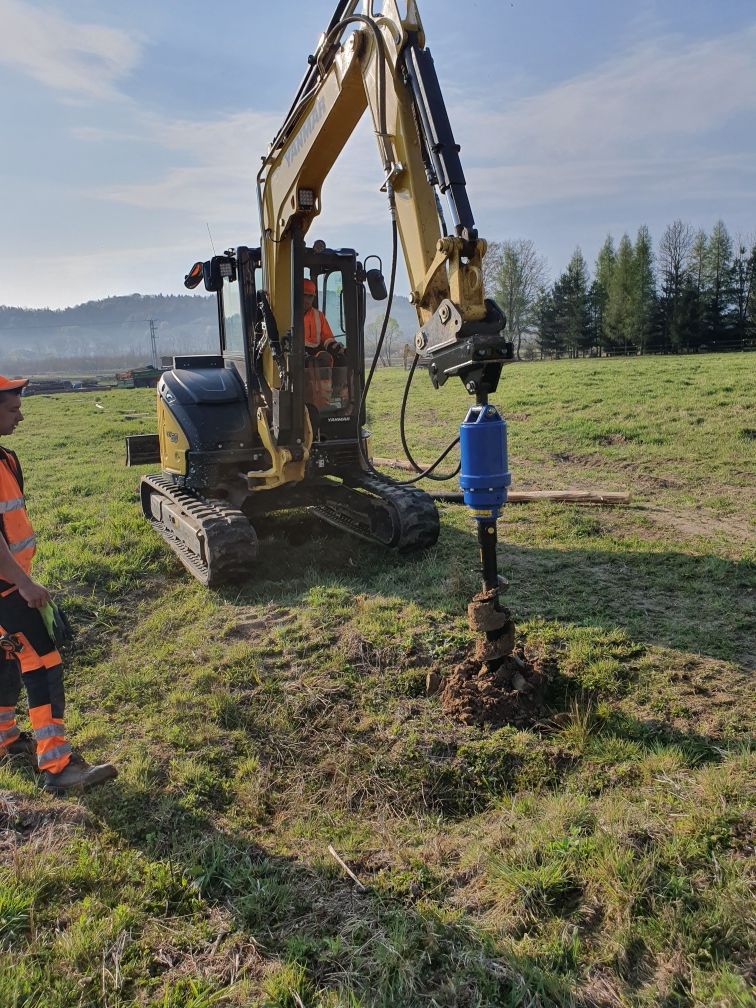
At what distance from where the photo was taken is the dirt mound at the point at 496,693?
13.8 feet

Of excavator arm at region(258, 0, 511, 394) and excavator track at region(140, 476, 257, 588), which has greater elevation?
excavator arm at region(258, 0, 511, 394)

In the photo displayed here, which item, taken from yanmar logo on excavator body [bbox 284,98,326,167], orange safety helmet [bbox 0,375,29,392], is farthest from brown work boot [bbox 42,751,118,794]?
yanmar logo on excavator body [bbox 284,98,326,167]

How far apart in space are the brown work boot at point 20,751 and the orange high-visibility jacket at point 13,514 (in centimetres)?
113

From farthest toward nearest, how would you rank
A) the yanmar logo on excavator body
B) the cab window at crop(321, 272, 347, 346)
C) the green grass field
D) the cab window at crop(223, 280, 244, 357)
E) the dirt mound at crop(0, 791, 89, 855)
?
the cab window at crop(223, 280, 244, 357), the cab window at crop(321, 272, 347, 346), the yanmar logo on excavator body, the dirt mound at crop(0, 791, 89, 855), the green grass field

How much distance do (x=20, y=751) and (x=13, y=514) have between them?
1.52 m

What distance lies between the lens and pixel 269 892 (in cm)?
313

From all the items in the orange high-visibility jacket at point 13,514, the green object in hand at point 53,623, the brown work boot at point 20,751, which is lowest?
the brown work boot at point 20,751

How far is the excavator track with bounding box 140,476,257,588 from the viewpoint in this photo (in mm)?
6562

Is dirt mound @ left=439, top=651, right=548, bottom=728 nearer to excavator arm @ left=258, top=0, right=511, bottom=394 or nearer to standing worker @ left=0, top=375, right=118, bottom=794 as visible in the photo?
excavator arm @ left=258, top=0, right=511, bottom=394

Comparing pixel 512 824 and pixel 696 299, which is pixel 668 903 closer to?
pixel 512 824

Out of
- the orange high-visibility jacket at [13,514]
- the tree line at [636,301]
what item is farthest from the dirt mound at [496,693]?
the tree line at [636,301]

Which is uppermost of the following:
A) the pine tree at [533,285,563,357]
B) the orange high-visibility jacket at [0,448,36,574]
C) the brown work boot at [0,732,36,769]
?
the pine tree at [533,285,563,357]

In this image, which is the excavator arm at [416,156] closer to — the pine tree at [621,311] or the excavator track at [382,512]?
the excavator track at [382,512]

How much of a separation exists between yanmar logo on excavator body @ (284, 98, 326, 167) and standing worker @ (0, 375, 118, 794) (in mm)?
3599
